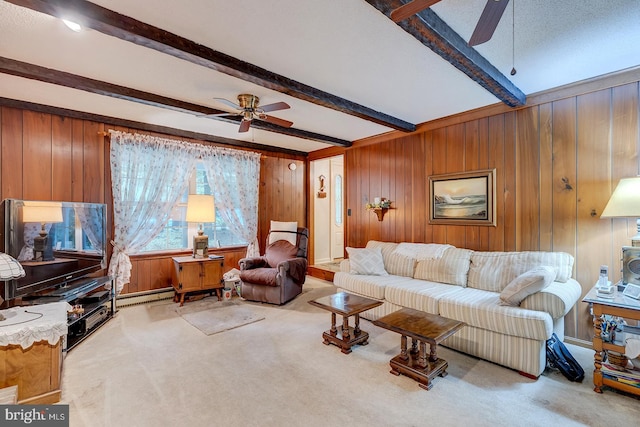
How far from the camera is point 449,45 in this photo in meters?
1.99

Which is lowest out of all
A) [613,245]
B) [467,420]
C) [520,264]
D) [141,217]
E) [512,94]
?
[467,420]

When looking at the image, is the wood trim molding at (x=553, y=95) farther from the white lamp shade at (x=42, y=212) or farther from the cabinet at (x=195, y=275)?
the white lamp shade at (x=42, y=212)

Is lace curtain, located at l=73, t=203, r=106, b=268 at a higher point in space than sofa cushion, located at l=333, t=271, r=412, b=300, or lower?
higher

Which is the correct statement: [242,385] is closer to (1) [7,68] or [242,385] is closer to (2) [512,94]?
(1) [7,68]

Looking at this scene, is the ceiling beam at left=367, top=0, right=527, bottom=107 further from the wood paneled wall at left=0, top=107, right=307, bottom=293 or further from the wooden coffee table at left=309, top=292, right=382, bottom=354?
the wood paneled wall at left=0, top=107, right=307, bottom=293

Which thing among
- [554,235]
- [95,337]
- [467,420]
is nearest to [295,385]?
[467,420]

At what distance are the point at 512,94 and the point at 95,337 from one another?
478cm

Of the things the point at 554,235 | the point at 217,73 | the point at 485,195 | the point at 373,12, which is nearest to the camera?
the point at 373,12

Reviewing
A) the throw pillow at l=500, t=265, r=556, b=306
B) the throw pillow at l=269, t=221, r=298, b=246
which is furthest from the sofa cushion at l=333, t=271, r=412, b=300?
the throw pillow at l=500, t=265, r=556, b=306

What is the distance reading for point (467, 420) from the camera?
1840 mm

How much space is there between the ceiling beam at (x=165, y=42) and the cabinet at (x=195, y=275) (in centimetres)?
261

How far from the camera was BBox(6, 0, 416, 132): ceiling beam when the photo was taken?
1.68 meters

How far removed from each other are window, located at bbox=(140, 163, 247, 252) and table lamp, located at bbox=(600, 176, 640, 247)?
15.6ft

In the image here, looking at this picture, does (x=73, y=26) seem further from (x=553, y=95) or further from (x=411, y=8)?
(x=553, y=95)
